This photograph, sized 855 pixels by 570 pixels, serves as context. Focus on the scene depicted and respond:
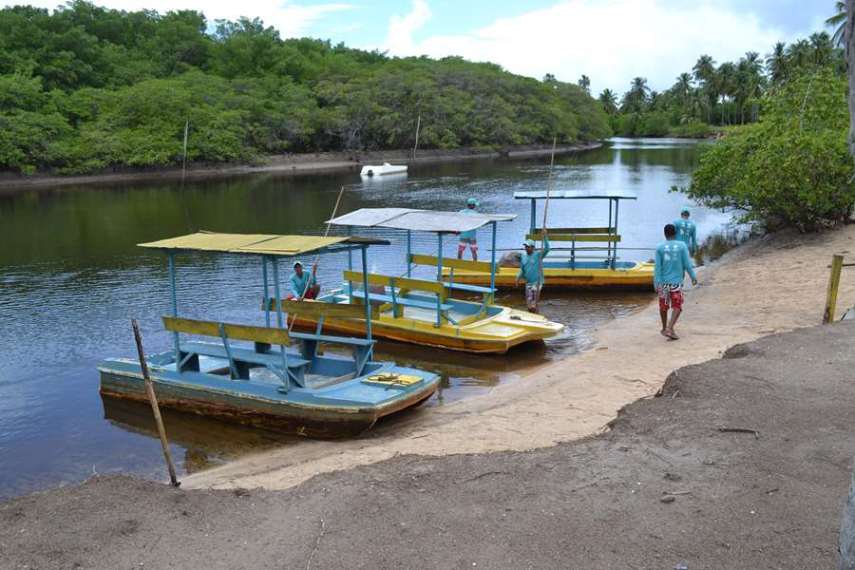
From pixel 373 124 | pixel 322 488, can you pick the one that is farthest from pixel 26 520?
pixel 373 124

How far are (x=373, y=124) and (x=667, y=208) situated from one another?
42.5 metres

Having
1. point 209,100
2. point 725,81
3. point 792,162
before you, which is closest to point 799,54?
point 725,81

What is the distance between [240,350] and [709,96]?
4418 inches

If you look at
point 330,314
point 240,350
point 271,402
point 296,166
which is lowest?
point 271,402

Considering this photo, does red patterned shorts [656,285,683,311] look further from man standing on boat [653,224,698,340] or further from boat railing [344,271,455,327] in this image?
boat railing [344,271,455,327]

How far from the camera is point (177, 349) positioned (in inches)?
441

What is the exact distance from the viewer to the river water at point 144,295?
1065 centimetres

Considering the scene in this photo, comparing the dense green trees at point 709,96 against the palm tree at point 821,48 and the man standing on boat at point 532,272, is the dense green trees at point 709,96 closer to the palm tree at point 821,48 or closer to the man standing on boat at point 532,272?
the palm tree at point 821,48

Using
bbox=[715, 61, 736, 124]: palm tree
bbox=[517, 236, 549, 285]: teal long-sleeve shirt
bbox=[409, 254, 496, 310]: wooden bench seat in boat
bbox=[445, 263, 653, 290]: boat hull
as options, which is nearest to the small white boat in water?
bbox=[445, 263, 653, 290]: boat hull

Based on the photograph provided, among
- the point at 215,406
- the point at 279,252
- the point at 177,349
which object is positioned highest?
the point at 279,252

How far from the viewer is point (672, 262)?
12.7 meters

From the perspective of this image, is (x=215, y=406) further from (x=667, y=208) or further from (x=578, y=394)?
(x=667, y=208)

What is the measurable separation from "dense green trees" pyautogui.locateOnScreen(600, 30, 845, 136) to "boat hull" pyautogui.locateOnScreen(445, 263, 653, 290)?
6547 cm

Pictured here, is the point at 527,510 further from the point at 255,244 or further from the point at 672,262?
the point at 672,262
